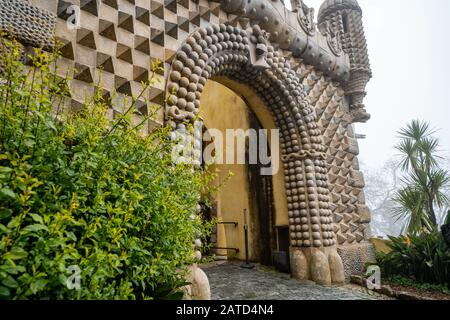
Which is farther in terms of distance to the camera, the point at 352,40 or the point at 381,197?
the point at 381,197

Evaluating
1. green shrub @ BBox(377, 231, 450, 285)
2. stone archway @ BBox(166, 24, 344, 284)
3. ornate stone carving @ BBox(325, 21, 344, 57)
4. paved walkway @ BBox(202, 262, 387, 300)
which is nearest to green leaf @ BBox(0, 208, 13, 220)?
stone archway @ BBox(166, 24, 344, 284)

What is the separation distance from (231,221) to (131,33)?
5596mm

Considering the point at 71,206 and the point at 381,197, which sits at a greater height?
the point at 381,197

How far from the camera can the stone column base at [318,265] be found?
16.4 feet

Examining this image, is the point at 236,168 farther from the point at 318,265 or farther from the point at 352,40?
the point at 352,40

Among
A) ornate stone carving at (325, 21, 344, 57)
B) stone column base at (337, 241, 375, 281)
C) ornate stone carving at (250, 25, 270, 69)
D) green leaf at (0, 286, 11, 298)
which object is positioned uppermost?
ornate stone carving at (325, 21, 344, 57)

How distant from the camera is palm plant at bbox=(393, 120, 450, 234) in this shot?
737 centimetres

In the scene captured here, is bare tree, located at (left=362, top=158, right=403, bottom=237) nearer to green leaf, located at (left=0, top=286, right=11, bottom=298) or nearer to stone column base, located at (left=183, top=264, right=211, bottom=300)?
stone column base, located at (left=183, top=264, right=211, bottom=300)

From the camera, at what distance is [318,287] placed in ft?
15.6

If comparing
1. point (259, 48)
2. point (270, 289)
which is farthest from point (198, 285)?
point (259, 48)

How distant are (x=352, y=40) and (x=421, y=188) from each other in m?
4.89

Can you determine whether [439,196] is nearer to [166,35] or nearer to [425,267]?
[425,267]

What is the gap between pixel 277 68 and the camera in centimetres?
558
